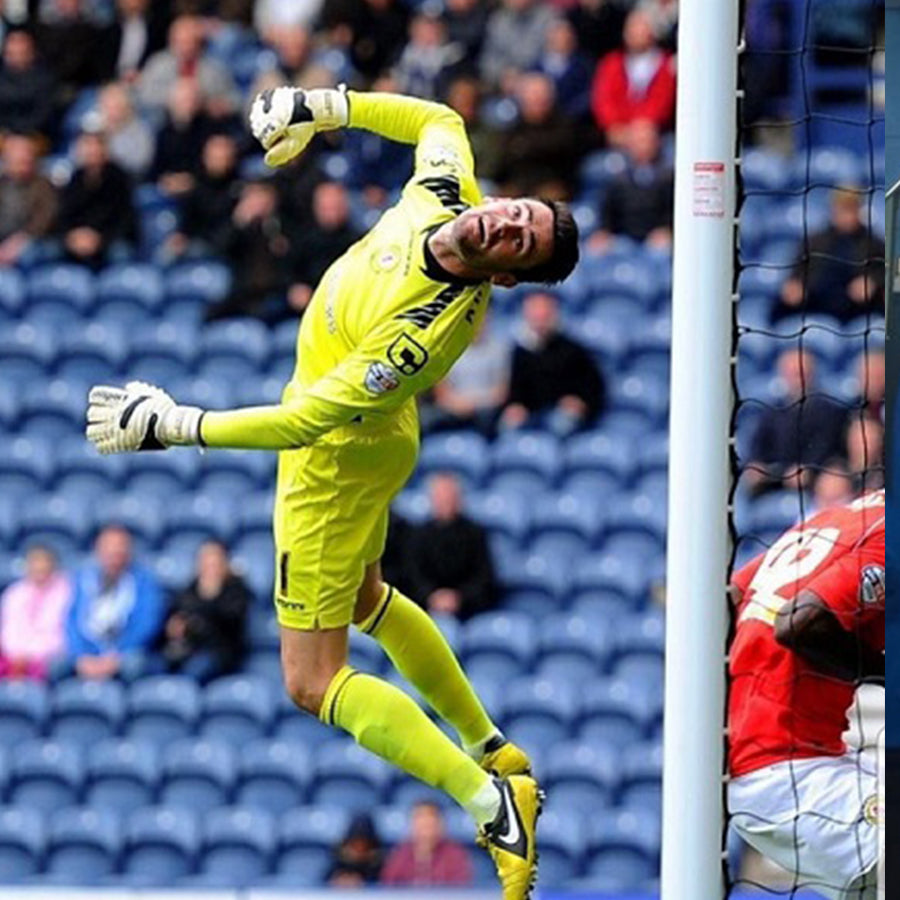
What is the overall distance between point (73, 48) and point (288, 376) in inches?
98.2

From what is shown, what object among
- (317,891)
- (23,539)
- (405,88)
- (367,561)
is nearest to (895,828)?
(367,561)

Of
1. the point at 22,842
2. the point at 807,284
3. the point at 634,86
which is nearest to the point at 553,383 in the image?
the point at 634,86

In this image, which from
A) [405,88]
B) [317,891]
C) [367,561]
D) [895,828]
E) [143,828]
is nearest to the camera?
[895,828]

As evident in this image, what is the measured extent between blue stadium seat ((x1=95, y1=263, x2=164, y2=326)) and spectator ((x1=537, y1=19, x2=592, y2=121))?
2279 mm

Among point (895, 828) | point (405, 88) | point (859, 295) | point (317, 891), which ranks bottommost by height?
point (317, 891)

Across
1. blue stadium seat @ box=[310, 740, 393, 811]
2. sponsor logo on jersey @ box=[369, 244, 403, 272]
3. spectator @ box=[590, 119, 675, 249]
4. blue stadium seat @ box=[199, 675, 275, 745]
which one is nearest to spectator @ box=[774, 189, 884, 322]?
spectator @ box=[590, 119, 675, 249]

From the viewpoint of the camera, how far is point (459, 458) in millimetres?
12359

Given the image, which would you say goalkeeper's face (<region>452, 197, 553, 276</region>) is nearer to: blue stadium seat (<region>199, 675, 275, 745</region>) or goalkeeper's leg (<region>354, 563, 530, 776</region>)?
goalkeeper's leg (<region>354, 563, 530, 776</region>)

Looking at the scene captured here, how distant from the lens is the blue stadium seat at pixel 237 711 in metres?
11.6

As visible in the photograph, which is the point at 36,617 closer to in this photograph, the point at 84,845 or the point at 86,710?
the point at 86,710

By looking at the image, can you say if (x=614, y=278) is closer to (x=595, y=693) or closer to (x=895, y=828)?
(x=595, y=693)

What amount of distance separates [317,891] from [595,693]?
241 cm

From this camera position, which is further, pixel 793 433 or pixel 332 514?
pixel 793 433

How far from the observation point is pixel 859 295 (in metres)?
12.3
